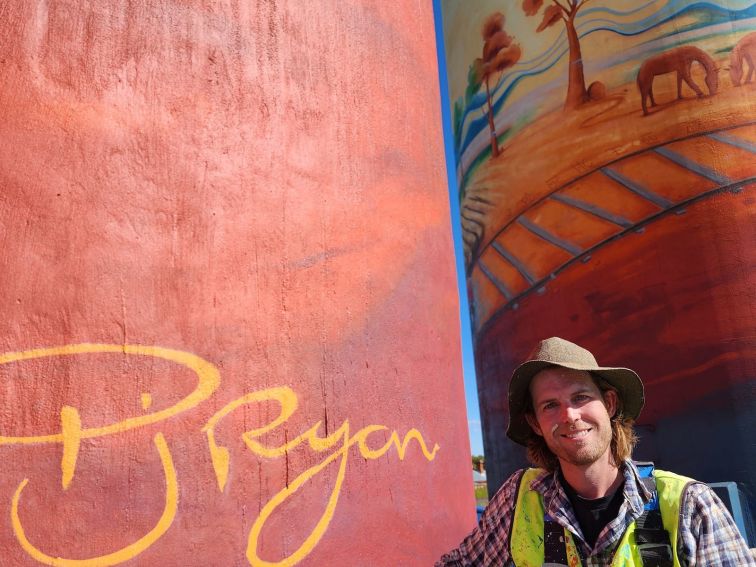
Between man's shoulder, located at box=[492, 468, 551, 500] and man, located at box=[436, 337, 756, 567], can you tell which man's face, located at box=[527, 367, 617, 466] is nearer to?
man, located at box=[436, 337, 756, 567]

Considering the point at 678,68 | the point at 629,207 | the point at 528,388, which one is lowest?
the point at 528,388

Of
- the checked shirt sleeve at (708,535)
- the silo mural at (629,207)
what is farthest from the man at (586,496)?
the silo mural at (629,207)

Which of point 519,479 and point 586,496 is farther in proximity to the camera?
point 519,479

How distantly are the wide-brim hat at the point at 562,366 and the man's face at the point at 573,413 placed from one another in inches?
1.8

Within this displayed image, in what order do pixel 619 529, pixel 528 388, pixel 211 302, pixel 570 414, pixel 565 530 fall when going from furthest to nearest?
pixel 211 302 → pixel 528 388 → pixel 570 414 → pixel 565 530 → pixel 619 529

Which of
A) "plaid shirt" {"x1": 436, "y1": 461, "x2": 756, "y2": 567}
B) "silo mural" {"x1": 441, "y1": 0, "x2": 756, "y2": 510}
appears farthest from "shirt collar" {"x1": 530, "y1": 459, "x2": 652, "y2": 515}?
"silo mural" {"x1": 441, "y1": 0, "x2": 756, "y2": 510}

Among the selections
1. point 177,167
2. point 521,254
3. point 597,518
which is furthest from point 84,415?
point 521,254

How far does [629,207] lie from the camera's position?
11633 mm

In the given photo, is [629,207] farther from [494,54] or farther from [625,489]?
[625,489]

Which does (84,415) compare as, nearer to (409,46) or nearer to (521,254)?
(409,46)

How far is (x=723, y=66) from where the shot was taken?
11.3 metres
